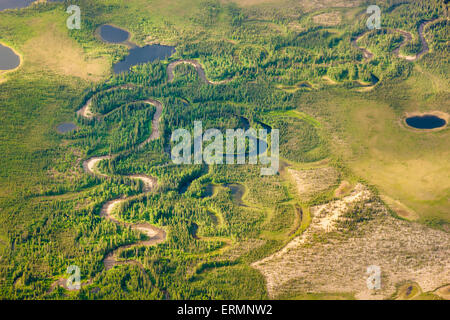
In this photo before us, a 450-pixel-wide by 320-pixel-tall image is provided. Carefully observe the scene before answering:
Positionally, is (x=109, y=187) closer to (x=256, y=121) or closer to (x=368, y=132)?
(x=256, y=121)

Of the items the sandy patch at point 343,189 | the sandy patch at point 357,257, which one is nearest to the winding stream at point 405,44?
the sandy patch at point 343,189

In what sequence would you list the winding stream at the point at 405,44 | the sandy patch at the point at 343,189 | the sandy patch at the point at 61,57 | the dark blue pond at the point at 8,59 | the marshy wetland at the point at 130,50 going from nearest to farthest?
the sandy patch at the point at 343,189
the sandy patch at the point at 61,57
the dark blue pond at the point at 8,59
the marshy wetland at the point at 130,50
the winding stream at the point at 405,44

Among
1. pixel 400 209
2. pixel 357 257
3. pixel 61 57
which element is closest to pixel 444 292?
pixel 357 257

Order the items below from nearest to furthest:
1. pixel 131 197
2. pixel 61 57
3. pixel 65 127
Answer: pixel 131 197 < pixel 65 127 < pixel 61 57

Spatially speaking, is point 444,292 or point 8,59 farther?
point 8,59

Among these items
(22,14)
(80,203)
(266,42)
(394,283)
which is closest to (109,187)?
(80,203)

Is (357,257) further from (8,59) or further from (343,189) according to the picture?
(8,59)

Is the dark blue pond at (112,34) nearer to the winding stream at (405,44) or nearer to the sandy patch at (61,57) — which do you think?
the sandy patch at (61,57)

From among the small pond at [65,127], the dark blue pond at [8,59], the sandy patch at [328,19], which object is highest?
the sandy patch at [328,19]
